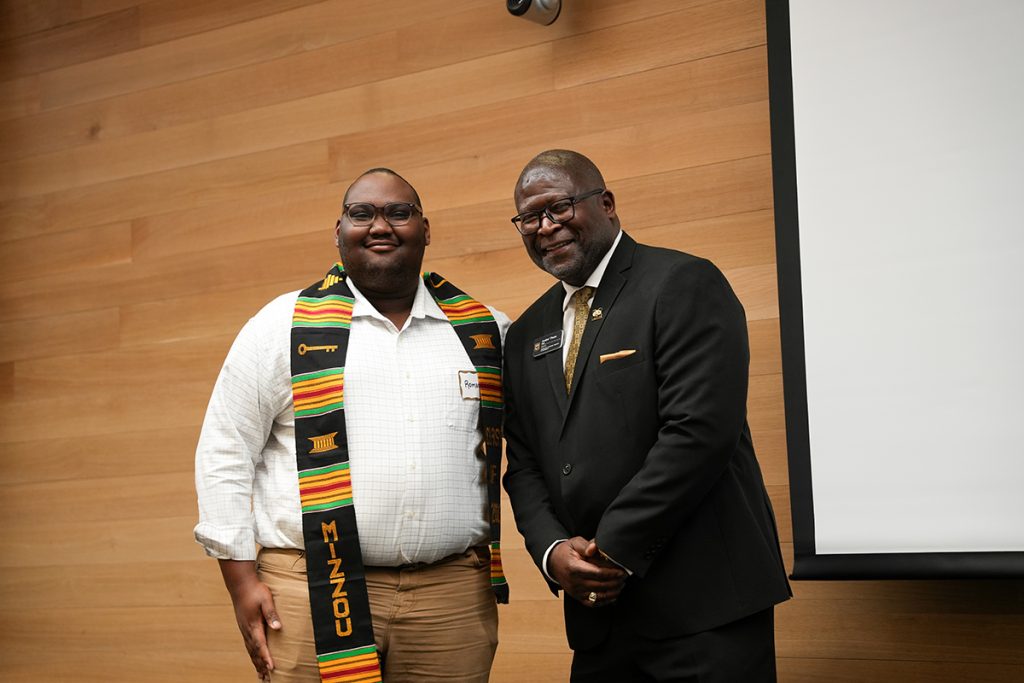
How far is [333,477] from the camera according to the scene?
2.12m

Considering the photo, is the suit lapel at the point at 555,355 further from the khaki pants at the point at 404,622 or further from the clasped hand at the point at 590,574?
the khaki pants at the point at 404,622

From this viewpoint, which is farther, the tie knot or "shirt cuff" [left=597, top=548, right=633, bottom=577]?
the tie knot

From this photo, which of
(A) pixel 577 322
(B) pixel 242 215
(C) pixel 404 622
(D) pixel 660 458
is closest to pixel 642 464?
(D) pixel 660 458

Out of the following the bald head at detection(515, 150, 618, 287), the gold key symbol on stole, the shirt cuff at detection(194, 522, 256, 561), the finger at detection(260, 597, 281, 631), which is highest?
the bald head at detection(515, 150, 618, 287)

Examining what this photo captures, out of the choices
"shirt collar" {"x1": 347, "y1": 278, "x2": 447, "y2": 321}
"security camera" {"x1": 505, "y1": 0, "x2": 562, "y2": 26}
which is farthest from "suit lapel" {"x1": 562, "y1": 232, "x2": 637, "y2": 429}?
"security camera" {"x1": 505, "y1": 0, "x2": 562, "y2": 26}

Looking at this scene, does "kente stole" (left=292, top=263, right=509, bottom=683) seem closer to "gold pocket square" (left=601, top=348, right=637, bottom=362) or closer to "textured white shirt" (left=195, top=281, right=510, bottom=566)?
"textured white shirt" (left=195, top=281, right=510, bottom=566)

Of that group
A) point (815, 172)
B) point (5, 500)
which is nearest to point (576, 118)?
point (815, 172)

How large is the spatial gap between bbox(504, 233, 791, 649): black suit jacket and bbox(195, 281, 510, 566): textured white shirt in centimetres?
19

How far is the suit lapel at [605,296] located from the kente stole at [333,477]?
32 centimetres

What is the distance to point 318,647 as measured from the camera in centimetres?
208

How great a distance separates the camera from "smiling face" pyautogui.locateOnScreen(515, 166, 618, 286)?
2.10 m

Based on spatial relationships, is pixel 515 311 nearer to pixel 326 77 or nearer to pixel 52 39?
pixel 326 77

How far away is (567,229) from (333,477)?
2.17ft

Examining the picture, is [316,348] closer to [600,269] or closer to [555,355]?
[555,355]
